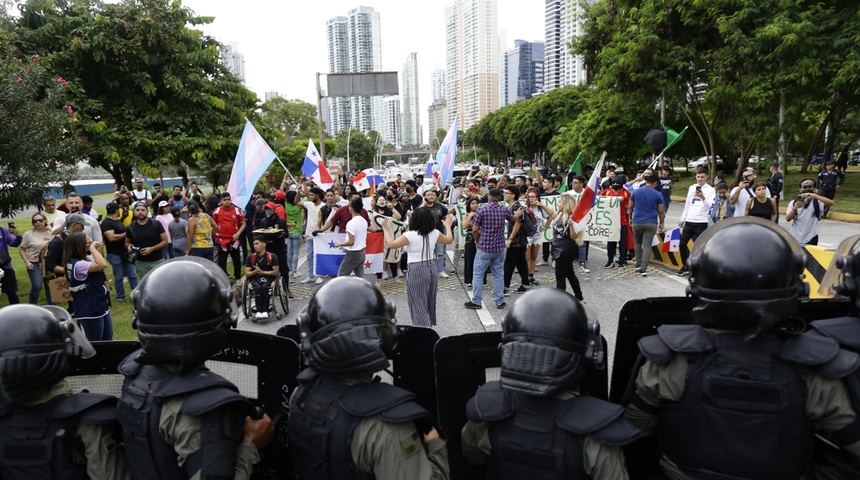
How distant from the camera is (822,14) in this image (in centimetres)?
1642

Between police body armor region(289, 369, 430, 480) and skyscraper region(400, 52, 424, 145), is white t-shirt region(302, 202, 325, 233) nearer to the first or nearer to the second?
police body armor region(289, 369, 430, 480)

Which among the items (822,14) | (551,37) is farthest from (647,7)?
(551,37)

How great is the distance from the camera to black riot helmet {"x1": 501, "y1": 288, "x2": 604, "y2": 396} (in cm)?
196

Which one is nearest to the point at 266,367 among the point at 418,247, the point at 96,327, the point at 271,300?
the point at 418,247

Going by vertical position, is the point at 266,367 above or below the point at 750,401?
below

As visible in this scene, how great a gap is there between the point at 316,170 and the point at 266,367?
442 inches

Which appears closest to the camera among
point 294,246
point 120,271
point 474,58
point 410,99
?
point 120,271

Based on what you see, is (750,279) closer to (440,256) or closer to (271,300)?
(271,300)

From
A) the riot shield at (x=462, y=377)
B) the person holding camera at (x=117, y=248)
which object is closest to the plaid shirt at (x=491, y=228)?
the riot shield at (x=462, y=377)

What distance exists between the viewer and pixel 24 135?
861 centimetres

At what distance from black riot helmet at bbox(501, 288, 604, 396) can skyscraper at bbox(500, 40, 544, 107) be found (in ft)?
589

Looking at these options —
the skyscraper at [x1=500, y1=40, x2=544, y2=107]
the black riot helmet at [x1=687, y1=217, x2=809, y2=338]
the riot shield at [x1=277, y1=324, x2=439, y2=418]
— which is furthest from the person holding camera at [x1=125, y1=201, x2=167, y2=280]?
the skyscraper at [x1=500, y1=40, x2=544, y2=107]

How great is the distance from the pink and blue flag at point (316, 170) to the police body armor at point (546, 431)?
1160 centimetres

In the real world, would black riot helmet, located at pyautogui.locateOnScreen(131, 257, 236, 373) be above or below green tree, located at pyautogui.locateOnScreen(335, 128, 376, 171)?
below
